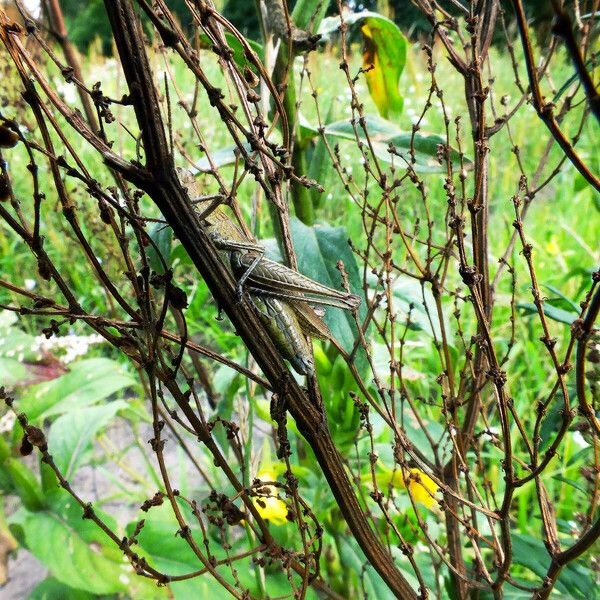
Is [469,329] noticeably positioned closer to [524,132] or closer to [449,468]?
[449,468]

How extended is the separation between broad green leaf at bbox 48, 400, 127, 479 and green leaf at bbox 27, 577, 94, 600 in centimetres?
19

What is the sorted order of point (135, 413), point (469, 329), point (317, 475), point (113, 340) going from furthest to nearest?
point (469, 329), point (135, 413), point (317, 475), point (113, 340)

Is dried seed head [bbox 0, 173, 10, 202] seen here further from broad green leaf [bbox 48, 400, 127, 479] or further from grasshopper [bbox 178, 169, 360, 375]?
broad green leaf [bbox 48, 400, 127, 479]

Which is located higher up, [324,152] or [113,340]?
[324,152]

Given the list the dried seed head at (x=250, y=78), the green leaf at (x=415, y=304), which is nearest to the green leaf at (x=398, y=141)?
the green leaf at (x=415, y=304)

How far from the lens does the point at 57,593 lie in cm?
104

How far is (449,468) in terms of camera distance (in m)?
0.82

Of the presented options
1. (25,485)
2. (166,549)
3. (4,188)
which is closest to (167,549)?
(166,549)

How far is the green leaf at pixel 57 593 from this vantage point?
103 cm

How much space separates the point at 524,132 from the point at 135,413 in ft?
10.6

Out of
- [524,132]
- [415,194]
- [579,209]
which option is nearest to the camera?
[579,209]

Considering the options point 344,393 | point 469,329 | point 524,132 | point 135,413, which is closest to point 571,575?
point 344,393

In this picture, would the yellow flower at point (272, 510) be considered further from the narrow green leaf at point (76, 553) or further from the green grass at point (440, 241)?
the narrow green leaf at point (76, 553)

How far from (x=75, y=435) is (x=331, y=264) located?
69 cm
